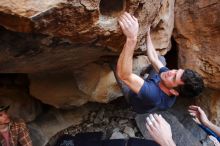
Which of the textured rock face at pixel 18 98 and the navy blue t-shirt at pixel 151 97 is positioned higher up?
the navy blue t-shirt at pixel 151 97

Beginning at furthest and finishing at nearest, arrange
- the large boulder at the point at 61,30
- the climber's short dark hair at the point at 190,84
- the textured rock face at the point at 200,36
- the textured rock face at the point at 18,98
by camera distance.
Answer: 1. the textured rock face at the point at 18,98
2. the textured rock face at the point at 200,36
3. the climber's short dark hair at the point at 190,84
4. the large boulder at the point at 61,30

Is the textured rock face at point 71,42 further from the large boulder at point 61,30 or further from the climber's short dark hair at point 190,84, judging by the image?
the climber's short dark hair at point 190,84

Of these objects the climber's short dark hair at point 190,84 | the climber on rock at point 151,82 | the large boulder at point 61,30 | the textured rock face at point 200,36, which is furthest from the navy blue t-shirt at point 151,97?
the textured rock face at point 200,36

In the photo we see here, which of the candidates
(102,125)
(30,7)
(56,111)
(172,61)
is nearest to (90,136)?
(102,125)

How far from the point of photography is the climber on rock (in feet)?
5.13

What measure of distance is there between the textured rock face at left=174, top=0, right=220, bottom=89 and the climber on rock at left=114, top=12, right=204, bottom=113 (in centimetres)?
89

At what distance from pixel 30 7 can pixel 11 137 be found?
1.08m

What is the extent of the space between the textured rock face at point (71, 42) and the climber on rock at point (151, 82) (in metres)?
0.14

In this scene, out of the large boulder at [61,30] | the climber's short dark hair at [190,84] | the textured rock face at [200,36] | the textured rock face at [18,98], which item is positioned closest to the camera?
the large boulder at [61,30]

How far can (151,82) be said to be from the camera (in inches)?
67.8

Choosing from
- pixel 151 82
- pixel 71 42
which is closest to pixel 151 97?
pixel 151 82

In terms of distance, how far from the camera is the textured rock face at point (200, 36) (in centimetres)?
242

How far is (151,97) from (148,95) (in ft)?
0.07

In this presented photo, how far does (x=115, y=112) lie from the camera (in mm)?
2818
